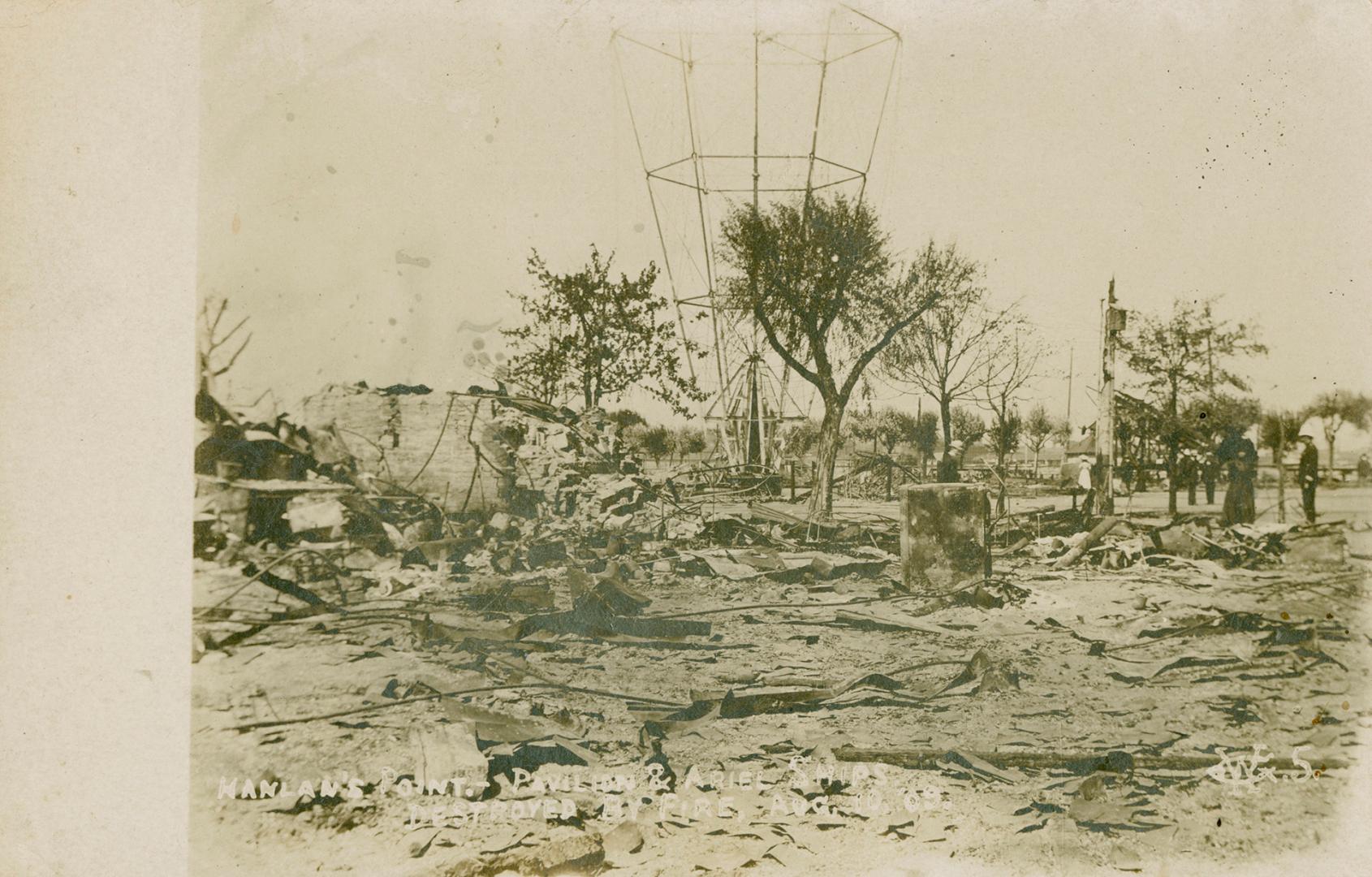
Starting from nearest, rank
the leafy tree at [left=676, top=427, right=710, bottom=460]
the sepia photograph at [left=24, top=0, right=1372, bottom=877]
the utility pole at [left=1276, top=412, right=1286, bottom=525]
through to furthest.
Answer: the sepia photograph at [left=24, top=0, right=1372, bottom=877] < the utility pole at [left=1276, top=412, right=1286, bottom=525] < the leafy tree at [left=676, top=427, right=710, bottom=460]

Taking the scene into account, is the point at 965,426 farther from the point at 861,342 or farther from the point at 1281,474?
the point at 1281,474

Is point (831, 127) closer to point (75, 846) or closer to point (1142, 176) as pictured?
point (1142, 176)

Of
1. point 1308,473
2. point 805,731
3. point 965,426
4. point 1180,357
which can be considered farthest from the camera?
point 965,426

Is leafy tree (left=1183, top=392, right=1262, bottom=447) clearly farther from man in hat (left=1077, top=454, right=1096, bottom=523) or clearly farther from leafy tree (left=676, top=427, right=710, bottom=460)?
leafy tree (left=676, top=427, right=710, bottom=460)

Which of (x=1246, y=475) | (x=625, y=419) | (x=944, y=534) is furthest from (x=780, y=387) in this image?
(x=1246, y=475)

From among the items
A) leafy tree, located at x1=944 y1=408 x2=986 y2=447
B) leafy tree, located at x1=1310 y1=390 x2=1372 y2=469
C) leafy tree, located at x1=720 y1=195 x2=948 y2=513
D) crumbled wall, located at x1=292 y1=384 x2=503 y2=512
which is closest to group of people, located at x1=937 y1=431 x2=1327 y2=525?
leafy tree, located at x1=1310 y1=390 x2=1372 y2=469

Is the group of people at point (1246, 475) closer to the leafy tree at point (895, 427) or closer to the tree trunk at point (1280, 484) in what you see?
the tree trunk at point (1280, 484)
